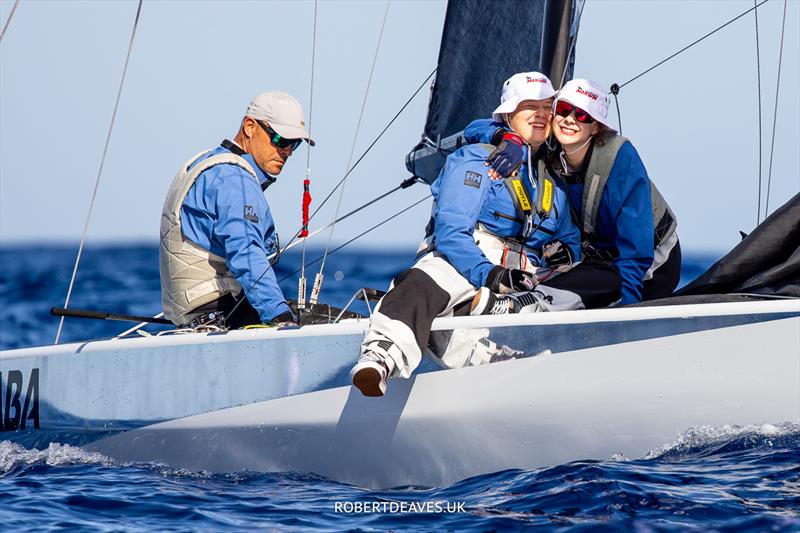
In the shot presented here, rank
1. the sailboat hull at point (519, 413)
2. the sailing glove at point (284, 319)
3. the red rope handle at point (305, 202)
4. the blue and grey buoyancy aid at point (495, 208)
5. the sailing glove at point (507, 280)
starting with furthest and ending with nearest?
the red rope handle at point (305, 202) < the sailing glove at point (284, 319) < the blue and grey buoyancy aid at point (495, 208) < the sailing glove at point (507, 280) < the sailboat hull at point (519, 413)

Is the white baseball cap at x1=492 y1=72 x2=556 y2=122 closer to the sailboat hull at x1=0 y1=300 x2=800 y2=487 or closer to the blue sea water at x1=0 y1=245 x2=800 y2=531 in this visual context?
the sailboat hull at x1=0 y1=300 x2=800 y2=487

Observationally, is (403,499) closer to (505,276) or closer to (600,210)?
(505,276)

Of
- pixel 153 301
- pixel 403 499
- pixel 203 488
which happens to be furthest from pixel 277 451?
pixel 153 301

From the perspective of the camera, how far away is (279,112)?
16.9 feet

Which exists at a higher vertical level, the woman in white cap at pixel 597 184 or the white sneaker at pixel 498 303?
the woman in white cap at pixel 597 184

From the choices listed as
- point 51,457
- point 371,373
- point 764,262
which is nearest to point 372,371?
point 371,373

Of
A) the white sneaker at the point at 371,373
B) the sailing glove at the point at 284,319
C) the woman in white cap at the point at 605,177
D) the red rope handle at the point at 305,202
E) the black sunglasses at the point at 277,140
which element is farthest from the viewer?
the red rope handle at the point at 305,202

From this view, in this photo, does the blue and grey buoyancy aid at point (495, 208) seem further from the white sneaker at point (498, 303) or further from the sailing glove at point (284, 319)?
the sailing glove at point (284, 319)

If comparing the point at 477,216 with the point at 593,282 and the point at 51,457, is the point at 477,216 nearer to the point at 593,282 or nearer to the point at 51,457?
the point at 593,282

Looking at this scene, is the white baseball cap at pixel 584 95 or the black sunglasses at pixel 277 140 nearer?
the white baseball cap at pixel 584 95

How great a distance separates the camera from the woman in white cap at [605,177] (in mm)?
4715

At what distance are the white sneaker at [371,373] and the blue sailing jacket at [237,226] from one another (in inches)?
30.7

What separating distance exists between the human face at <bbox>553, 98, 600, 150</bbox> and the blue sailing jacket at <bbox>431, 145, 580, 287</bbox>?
183mm

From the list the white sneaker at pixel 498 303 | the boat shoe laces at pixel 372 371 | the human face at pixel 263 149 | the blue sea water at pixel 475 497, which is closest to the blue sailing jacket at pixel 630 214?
the white sneaker at pixel 498 303
